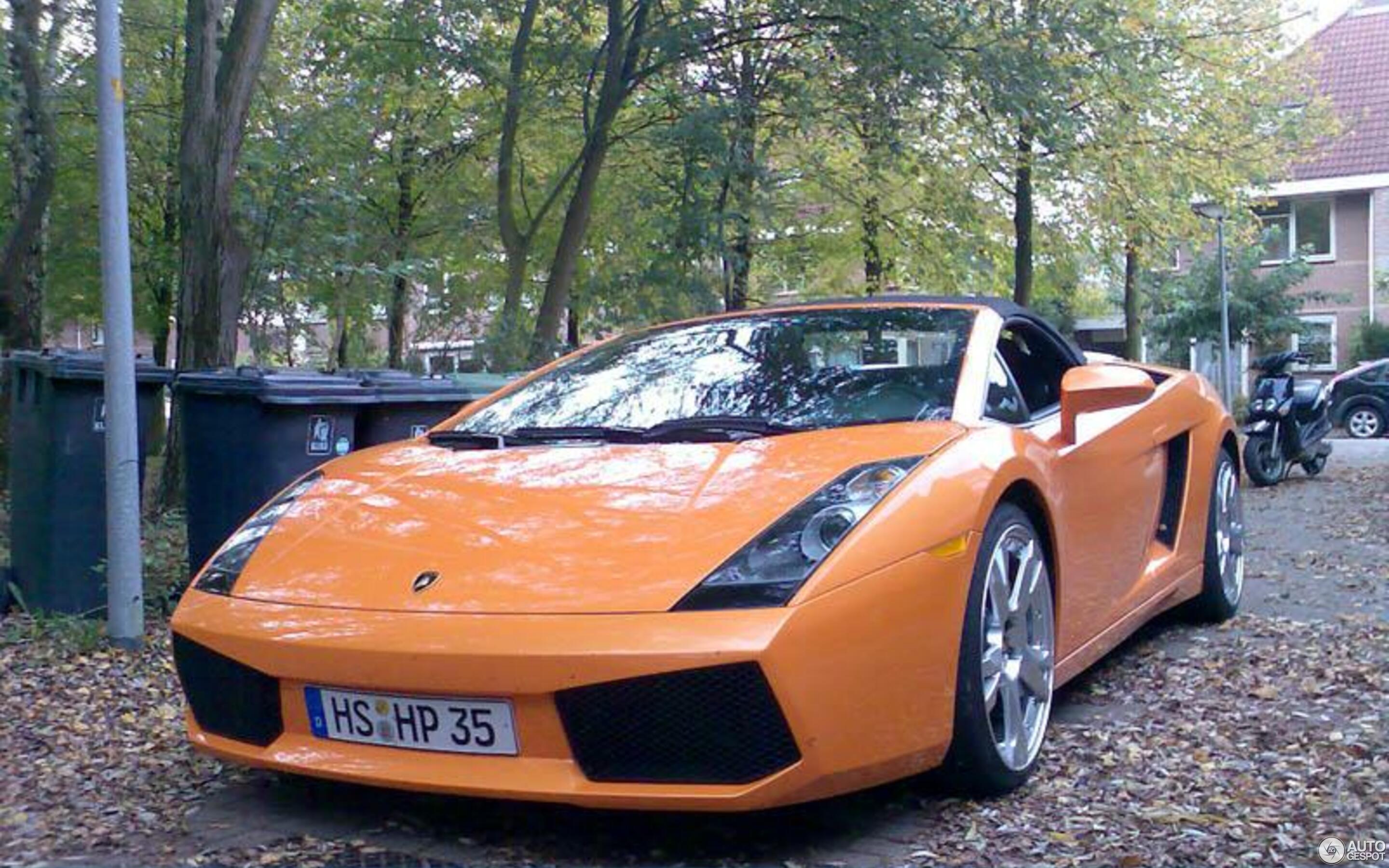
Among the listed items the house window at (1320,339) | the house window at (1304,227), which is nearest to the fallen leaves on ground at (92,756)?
the house window at (1320,339)

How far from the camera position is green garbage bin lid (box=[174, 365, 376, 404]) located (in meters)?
5.57

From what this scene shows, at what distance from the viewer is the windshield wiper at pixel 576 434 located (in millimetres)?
3914

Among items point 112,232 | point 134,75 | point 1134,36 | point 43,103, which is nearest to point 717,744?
point 112,232

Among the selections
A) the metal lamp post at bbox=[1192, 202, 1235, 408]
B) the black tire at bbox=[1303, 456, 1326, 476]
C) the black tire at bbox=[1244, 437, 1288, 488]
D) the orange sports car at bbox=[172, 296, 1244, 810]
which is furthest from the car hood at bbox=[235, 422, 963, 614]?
the metal lamp post at bbox=[1192, 202, 1235, 408]

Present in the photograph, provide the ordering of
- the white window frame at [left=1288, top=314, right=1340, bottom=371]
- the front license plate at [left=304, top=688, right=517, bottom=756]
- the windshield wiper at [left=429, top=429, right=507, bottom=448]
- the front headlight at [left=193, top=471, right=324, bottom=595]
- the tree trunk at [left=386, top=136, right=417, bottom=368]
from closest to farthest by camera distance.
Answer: the front license plate at [left=304, top=688, right=517, bottom=756]
the front headlight at [left=193, top=471, right=324, bottom=595]
the windshield wiper at [left=429, top=429, right=507, bottom=448]
the tree trunk at [left=386, top=136, right=417, bottom=368]
the white window frame at [left=1288, top=314, right=1340, bottom=371]

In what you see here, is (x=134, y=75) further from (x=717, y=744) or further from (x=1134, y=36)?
(x=717, y=744)

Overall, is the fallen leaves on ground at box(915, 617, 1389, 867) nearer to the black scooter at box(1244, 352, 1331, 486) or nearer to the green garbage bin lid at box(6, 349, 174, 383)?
the green garbage bin lid at box(6, 349, 174, 383)

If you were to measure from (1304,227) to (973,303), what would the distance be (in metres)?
35.4

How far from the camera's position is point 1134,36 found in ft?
45.9

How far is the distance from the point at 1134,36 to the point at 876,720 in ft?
41.4

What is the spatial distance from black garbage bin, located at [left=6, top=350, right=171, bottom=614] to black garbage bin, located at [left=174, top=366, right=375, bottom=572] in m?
0.28

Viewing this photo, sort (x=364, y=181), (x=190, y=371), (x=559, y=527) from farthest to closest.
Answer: (x=364, y=181) < (x=190, y=371) < (x=559, y=527)

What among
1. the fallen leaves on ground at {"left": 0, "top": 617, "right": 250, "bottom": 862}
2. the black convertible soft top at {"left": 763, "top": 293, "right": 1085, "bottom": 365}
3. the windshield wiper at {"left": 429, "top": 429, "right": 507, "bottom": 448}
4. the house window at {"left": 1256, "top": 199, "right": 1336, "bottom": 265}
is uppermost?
the house window at {"left": 1256, "top": 199, "right": 1336, "bottom": 265}
